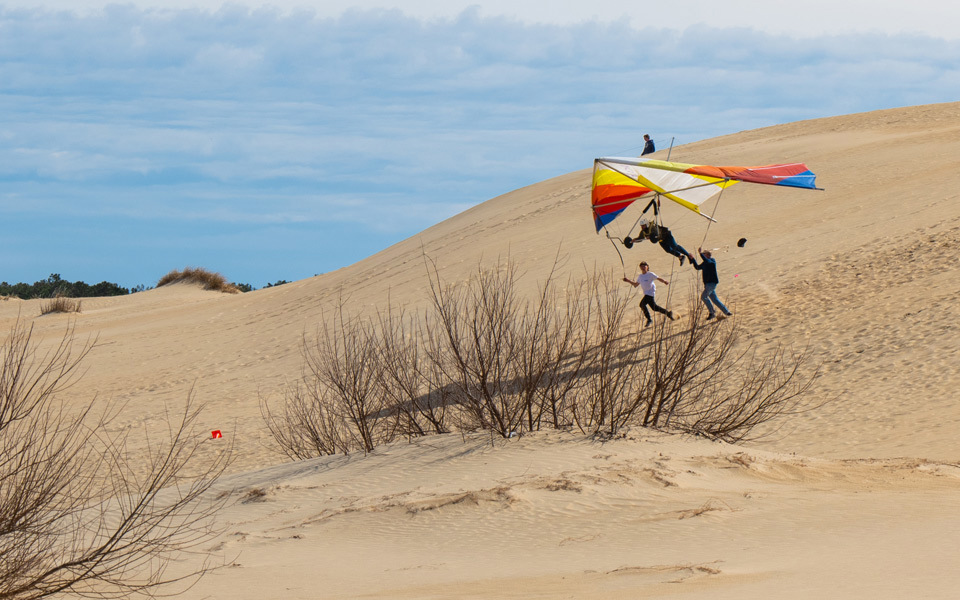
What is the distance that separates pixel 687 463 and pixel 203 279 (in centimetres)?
4794

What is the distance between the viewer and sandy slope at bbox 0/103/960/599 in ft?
25.5

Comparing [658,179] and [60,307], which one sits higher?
[60,307]

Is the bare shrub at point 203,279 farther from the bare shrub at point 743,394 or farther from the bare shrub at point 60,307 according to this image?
the bare shrub at point 743,394

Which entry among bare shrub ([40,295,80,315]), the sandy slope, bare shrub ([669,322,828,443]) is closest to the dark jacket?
bare shrub ([669,322,828,443])

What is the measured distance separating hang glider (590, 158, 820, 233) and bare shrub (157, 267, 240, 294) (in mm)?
39230

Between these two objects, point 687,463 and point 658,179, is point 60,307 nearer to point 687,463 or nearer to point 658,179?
point 658,179

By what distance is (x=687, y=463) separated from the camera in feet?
36.4

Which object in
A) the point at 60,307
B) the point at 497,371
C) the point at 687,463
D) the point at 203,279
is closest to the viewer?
the point at 687,463

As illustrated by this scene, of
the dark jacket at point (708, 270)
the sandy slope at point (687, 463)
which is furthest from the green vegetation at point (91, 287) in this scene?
the dark jacket at point (708, 270)

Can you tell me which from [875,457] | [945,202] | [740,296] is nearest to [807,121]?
[945,202]

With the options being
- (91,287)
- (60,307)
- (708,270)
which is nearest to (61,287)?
(91,287)

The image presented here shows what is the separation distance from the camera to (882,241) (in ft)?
82.0

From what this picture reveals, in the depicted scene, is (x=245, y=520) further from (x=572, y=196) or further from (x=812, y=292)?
(x=572, y=196)

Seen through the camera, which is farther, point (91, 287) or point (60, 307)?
point (91, 287)
